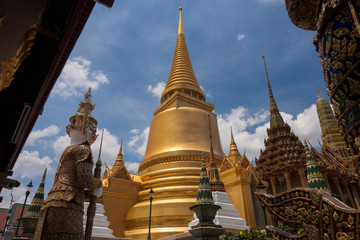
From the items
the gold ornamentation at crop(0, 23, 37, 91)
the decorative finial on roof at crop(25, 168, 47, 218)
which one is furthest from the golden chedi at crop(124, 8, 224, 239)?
the gold ornamentation at crop(0, 23, 37, 91)

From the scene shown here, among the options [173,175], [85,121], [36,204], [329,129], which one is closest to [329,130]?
[329,129]

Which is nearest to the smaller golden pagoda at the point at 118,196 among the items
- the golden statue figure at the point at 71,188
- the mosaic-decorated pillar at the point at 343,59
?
the golden statue figure at the point at 71,188

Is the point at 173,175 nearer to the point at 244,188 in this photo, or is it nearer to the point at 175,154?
the point at 175,154

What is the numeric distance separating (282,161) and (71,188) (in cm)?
2112

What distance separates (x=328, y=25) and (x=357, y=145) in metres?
1.15

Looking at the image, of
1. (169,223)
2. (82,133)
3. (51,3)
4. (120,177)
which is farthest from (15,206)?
(51,3)

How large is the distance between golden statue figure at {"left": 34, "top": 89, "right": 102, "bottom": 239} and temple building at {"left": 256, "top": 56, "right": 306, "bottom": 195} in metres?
19.8

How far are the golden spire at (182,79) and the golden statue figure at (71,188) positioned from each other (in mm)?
15183

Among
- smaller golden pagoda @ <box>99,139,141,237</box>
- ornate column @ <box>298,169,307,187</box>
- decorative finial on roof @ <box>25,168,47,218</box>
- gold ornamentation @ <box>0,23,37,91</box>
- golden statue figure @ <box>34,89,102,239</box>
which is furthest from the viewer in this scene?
ornate column @ <box>298,169,307,187</box>

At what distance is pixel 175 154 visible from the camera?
15414 millimetres

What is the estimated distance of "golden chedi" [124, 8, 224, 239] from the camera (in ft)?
40.2

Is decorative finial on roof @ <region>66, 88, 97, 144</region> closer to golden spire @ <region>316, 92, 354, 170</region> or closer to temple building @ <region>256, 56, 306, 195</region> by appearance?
temple building @ <region>256, 56, 306, 195</region>

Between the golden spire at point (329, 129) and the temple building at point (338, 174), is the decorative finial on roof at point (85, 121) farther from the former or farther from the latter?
the golden spire at point (329, 129)

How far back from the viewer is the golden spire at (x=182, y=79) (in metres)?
19.7
